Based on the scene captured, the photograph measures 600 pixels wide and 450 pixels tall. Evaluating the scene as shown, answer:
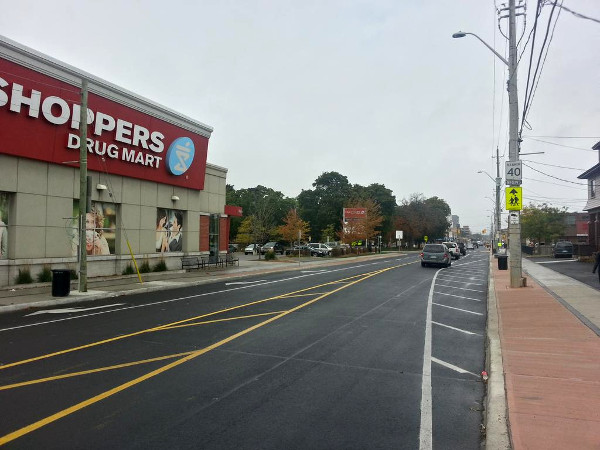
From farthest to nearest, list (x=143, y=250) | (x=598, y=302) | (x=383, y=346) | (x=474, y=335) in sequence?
1. (x=143, y=250)
2. (x=598, y=302)
3. (x=474, y=335)
4. (x=383, y=346)

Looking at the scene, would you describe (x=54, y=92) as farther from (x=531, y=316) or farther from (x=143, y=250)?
(x=531, y=316)

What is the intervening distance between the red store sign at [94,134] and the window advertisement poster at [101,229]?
71.6 inches

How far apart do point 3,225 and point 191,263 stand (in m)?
11.1

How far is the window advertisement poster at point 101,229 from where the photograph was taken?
67.4ft

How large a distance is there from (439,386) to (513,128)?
1337 cm

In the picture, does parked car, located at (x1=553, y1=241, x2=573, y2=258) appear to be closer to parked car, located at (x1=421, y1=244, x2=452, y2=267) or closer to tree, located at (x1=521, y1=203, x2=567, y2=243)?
tree, located at (x1=521, y1=203, x2=567, y2=243)

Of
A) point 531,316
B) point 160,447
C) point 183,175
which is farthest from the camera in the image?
point 183,175

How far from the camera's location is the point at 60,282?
15.0 m

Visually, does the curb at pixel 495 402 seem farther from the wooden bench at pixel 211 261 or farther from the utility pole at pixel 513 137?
the wooden bench at pixel 211 261

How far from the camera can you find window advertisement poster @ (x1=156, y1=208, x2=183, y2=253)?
2491cm

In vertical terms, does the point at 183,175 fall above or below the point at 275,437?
above

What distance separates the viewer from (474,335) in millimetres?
9492

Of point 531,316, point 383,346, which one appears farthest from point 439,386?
point 531,316

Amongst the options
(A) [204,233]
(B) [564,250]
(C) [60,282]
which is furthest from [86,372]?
(B) [564,250]
